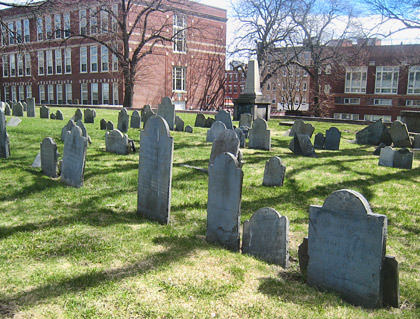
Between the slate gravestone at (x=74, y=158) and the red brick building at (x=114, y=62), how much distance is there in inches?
1128

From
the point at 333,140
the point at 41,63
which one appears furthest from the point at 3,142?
the point at 41,63

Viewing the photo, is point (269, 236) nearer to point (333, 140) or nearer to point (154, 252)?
point (154, 252)

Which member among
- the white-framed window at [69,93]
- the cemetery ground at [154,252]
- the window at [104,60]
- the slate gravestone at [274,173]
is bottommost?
the cemetery ground at [154,252]

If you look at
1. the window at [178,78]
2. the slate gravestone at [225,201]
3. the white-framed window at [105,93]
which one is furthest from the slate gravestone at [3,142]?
the window at [178,78]

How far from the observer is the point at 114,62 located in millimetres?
37781

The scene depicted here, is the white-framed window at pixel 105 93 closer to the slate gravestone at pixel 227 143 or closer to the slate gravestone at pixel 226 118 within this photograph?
the slate gravestone at pixel 226 118

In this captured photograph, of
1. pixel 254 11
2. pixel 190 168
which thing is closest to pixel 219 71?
pixel 254 11

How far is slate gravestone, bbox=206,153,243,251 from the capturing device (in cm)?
489

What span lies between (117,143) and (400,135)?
9.52 m

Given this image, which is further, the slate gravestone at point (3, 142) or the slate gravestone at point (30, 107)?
the slate gravestone at point (30, 107)

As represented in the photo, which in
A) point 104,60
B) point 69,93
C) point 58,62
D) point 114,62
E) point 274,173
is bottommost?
point 274,173

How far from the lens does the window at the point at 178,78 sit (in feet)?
131

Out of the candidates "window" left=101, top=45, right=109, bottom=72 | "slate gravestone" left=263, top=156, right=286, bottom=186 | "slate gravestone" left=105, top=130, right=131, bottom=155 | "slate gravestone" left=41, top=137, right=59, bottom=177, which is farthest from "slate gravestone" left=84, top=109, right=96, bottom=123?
"window" left=101, top=45, right=109, bottom=72

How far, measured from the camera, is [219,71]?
145ft
